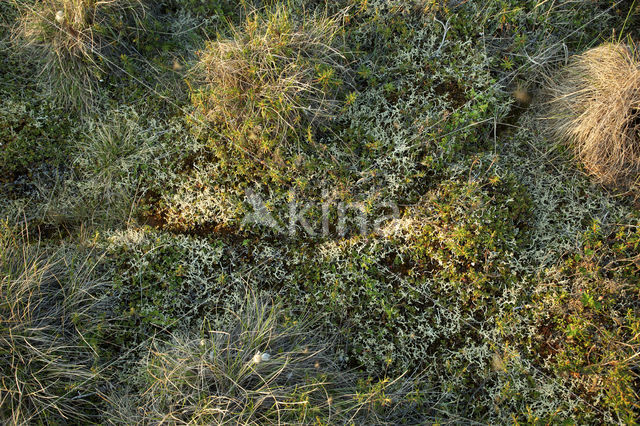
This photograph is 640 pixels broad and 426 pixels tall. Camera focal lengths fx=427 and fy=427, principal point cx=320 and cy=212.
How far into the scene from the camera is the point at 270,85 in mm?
4102

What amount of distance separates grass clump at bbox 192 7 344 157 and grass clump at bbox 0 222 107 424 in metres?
1.90

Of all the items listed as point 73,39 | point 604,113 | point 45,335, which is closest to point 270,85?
point 73,39

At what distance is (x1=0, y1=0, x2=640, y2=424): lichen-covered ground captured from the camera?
→ 139 inches

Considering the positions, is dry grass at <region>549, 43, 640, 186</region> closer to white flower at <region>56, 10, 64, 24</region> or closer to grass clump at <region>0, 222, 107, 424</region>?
grass clump at <region>0, 222, 107, 424</region>

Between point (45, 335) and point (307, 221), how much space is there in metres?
2.41

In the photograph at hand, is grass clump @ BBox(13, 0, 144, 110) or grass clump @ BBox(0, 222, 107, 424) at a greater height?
grass clump @ BBox(13, 0, 144, 110)

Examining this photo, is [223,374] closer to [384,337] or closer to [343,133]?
[384,337]

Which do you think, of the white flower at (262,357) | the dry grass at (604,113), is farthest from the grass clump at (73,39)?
the dry grass at (604,113)

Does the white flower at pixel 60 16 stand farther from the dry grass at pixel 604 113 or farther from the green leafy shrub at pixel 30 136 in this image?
the dry grass at pixel 604 113

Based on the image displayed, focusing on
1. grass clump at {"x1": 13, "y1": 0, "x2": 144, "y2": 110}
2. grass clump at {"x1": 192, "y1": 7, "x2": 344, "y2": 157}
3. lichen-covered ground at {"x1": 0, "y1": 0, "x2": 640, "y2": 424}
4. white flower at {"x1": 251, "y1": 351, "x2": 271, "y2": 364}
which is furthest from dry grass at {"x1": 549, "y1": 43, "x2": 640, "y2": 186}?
grass clump at {"x1": 13, "y1": 0, "x2": 144, "y2": 110}

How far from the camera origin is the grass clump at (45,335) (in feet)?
10.8

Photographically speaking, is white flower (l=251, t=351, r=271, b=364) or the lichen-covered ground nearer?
white flower (l=251, t=351, r=271, b=364)

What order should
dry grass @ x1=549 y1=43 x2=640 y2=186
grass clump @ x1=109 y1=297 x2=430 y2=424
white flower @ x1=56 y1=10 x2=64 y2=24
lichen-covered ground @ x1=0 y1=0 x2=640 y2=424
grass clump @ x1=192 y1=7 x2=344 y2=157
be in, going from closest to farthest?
1. grass clump @ x1=109 y1=297 x2=430 y2=424
2. lichen-covered ground @ x1=0 y1=0 x2=640 y2=424
3. dry grass @ x1=549 y1=43 x2=640 y2=186
4. grass clump @ x1=192 y1=7 x2=344 y2=157
5. white flower @ x1=56 y1=10 x2=64 y2=24

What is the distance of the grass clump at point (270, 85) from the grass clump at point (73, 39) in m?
1.12
